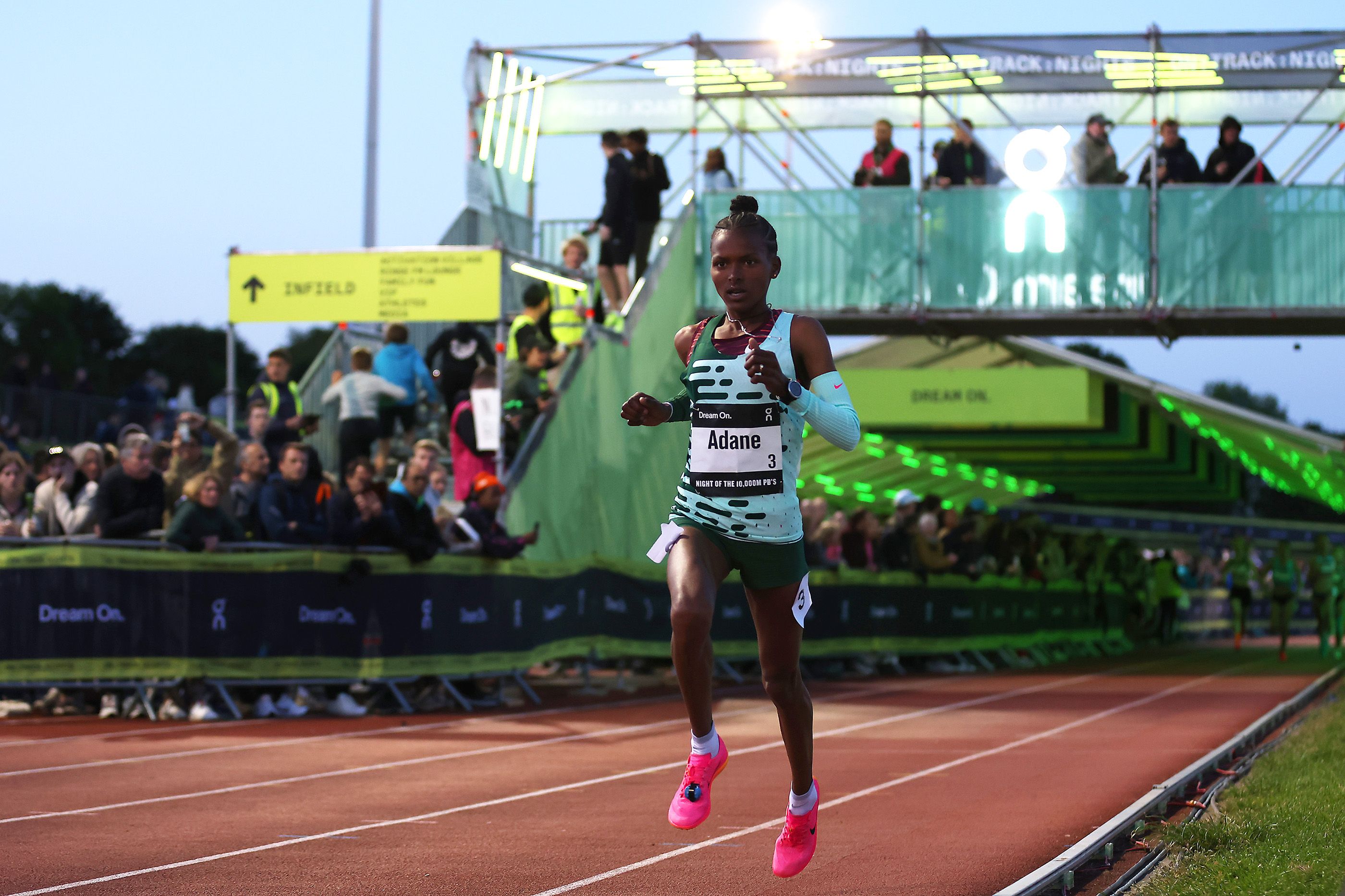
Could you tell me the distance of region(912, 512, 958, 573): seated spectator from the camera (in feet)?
79.9

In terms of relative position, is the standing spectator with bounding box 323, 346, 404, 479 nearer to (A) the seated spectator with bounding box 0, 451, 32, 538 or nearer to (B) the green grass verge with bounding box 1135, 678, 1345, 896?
(A) the seated spectator with bounding box 0, 451, 32, 538

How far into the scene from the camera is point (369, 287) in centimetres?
1827

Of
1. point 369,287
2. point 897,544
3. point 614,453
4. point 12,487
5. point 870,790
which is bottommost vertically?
point 870,790

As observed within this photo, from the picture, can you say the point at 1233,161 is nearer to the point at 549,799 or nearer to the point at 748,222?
the point at 549,799

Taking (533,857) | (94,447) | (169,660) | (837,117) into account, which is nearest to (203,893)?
(533,857)

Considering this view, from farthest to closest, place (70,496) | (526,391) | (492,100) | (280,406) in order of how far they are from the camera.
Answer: (492,100) → (526,391) → (280,406) → (70,496)

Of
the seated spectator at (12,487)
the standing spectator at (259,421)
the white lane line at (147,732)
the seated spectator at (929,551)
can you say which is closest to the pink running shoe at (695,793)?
the white lane line at (147,732)

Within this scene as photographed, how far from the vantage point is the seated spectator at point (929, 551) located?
79.9 feet

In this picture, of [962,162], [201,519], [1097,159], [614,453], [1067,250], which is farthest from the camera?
[962,162]

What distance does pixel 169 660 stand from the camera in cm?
1398

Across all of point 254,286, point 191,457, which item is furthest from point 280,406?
point 191,457

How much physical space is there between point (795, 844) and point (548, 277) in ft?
45.8

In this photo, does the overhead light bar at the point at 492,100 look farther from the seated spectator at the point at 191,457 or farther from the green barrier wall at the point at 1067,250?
the seated spectator at the point at 191,457

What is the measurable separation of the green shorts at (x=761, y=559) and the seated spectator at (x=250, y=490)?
9.57 meters
